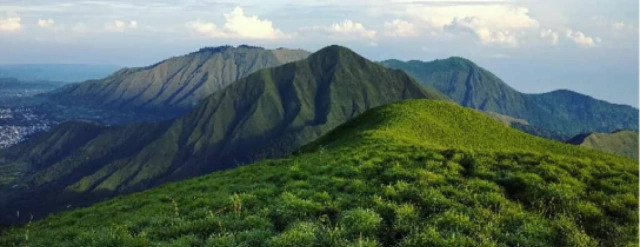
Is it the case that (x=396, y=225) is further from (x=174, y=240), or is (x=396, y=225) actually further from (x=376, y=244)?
(x=174, y=240)

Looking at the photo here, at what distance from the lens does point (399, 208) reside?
18203mm

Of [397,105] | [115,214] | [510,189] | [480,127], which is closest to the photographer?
[510,189]

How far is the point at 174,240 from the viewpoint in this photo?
54.6 ft

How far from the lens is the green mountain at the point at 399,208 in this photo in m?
16.2

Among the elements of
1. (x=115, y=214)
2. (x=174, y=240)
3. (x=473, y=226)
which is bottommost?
(x=115, y=214)

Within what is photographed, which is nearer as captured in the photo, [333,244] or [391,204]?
[333,244]

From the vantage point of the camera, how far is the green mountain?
639 inches

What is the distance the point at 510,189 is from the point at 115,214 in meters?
21.6

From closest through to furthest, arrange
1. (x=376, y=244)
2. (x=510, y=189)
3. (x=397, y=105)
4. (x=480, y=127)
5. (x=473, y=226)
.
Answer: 1. (x=376, y=244)
2. (x=473, y=226)
3. (x=510, y=189)
4. (x=480, y=127)
5. (x=397, y=105)

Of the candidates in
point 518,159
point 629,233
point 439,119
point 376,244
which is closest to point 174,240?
point 376,244

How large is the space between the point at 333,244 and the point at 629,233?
11408 mm

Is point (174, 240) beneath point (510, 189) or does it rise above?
beneath

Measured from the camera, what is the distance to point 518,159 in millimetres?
27094

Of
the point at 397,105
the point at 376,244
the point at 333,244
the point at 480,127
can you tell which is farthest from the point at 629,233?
the point at 397,105
